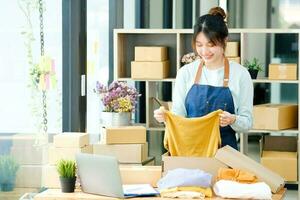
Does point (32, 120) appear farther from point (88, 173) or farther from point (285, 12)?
point (285, 12)

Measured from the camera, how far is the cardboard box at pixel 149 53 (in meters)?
6.26

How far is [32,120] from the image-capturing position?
4.74 metres

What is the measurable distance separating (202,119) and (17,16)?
1.36 meters

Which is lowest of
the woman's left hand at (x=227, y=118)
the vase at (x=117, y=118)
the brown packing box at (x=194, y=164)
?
the brown packing box at (x=194, y=164)

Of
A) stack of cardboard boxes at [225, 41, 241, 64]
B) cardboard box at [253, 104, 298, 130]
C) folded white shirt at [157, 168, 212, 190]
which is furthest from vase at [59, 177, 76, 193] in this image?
cardboard box at [253, 104, 298, 130]

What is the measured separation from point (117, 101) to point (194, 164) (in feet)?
6.66

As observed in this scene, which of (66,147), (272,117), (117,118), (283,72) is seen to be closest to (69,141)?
(66,147)

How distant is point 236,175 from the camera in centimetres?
330

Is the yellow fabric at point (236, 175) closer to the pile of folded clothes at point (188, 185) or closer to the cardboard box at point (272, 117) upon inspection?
the pile of folded clothes at point (188, 185)

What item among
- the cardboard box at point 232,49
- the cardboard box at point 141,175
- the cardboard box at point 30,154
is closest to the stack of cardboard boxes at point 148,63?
the cardboard box at point 232,49

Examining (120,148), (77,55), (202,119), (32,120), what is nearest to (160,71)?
(77,55)

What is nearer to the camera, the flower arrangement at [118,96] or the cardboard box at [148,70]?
the flower arrangement at [118,96]

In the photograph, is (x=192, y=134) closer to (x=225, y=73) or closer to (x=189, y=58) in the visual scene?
(x=225, y=73)

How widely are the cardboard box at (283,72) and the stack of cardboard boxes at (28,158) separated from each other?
8.15ft
